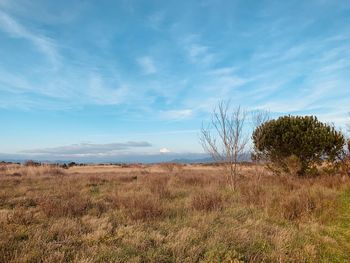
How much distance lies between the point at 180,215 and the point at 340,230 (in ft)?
12.5

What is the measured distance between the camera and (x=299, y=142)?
19.7 metres

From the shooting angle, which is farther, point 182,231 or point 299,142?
point 299,142

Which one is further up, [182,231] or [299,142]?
[299,142]

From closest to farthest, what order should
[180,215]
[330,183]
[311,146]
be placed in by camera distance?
[180,215], [330,183], [311,146]

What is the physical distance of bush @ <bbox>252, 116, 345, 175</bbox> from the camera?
768 inches

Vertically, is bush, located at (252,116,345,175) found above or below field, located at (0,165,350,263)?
above

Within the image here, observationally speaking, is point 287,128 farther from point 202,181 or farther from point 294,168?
point 202,181

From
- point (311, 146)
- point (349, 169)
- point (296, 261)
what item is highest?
point (311, 146)

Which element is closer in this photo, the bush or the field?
the field

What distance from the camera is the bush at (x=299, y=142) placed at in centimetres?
1950

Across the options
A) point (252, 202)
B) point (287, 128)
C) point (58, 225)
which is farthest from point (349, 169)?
point (58, 225)

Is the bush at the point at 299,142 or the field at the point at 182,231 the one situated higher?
the bush at the point at 299,142

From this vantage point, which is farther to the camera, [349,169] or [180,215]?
[349,169]

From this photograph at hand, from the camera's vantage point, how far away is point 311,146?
1936cm
